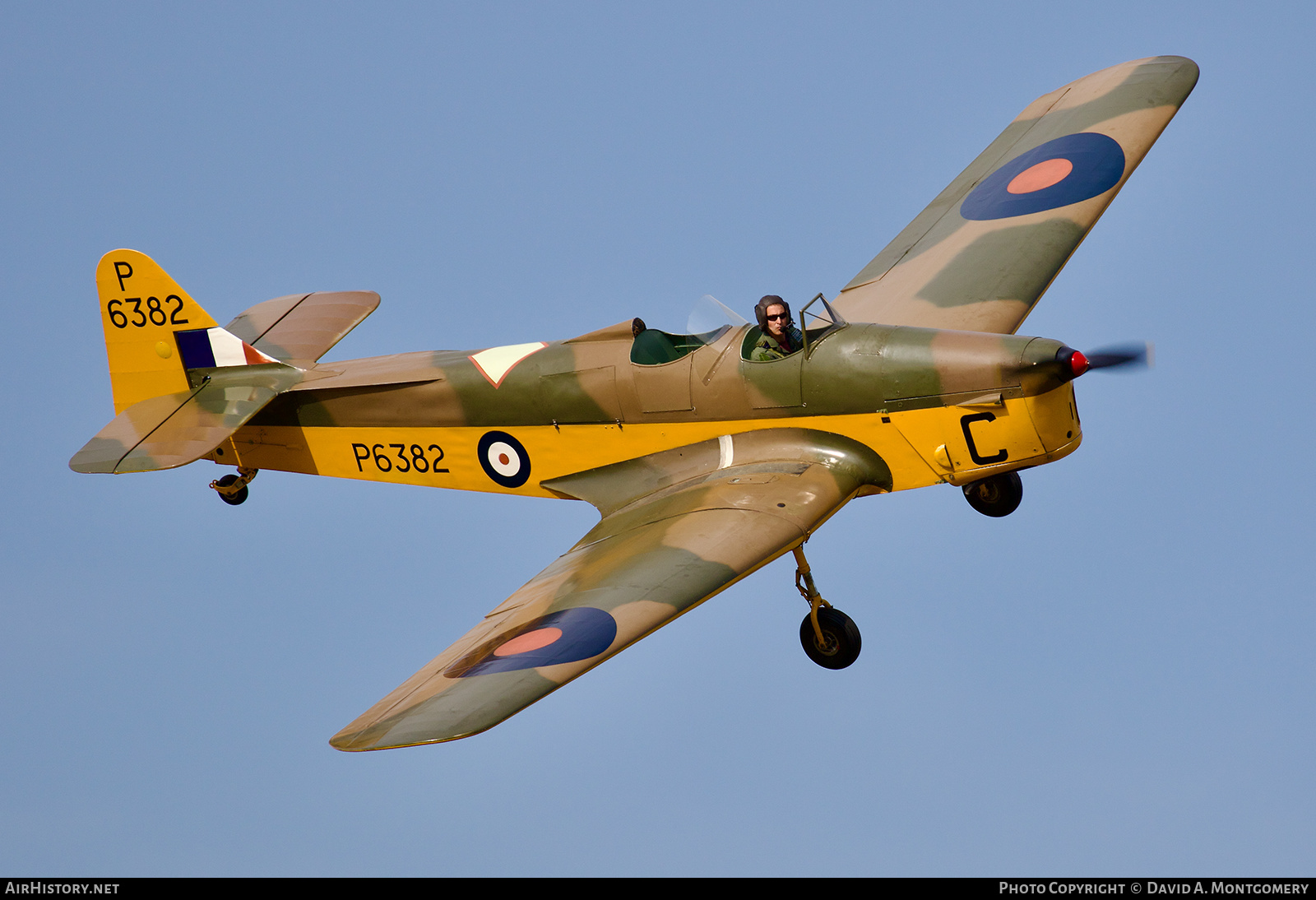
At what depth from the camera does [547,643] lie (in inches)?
390

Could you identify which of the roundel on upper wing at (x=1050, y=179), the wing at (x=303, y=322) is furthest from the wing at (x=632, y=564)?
the roundel on upper wing at (x=1050, y=179)

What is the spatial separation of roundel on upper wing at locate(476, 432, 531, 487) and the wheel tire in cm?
399

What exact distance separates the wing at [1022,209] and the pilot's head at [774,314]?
1447mm

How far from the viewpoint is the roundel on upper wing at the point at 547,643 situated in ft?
31.8

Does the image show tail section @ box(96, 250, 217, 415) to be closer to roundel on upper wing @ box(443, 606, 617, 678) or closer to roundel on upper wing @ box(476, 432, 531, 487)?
roundel on upper wing @ box(476, 432, 531, 487)

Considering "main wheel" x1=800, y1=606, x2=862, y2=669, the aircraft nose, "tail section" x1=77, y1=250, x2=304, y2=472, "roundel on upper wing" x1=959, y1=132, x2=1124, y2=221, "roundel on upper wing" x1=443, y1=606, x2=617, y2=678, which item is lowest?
"roundel on upper wing" x1=443, y1=606, x2=617, y2=678

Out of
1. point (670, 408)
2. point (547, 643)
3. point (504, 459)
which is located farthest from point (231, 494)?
point (547, 643)

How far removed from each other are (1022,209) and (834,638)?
15.8 ft

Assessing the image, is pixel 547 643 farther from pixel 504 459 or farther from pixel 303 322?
pixel 303 322

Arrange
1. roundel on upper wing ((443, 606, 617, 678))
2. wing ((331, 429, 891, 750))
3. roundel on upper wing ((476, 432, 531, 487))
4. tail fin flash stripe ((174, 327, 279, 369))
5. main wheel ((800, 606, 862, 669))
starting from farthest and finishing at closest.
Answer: tail fin flash stripe ((174, 327, 279, 369)) < roundel on upper wing ((476, 432, 531, 487)) < main wheel ((800, 606, 862, 669)) < roundel on upper wing ((443, 606, 617, 678)) < wing ((331, 429, 891, 750))

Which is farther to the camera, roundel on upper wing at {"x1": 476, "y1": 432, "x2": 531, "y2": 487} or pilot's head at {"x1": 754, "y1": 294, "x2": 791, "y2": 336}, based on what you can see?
roundel on upper wing at {"x1": 476, "y1": 432, "x2": 531, "y2": 487}

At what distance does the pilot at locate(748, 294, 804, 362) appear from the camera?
11852 mm

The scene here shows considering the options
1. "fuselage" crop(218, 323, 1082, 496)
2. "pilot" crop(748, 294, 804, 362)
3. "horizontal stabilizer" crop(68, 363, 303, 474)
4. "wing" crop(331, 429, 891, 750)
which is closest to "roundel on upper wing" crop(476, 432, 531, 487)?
"fuselage" crop(218, 323, 1082, 496)

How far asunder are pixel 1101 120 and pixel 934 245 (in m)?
2.34
